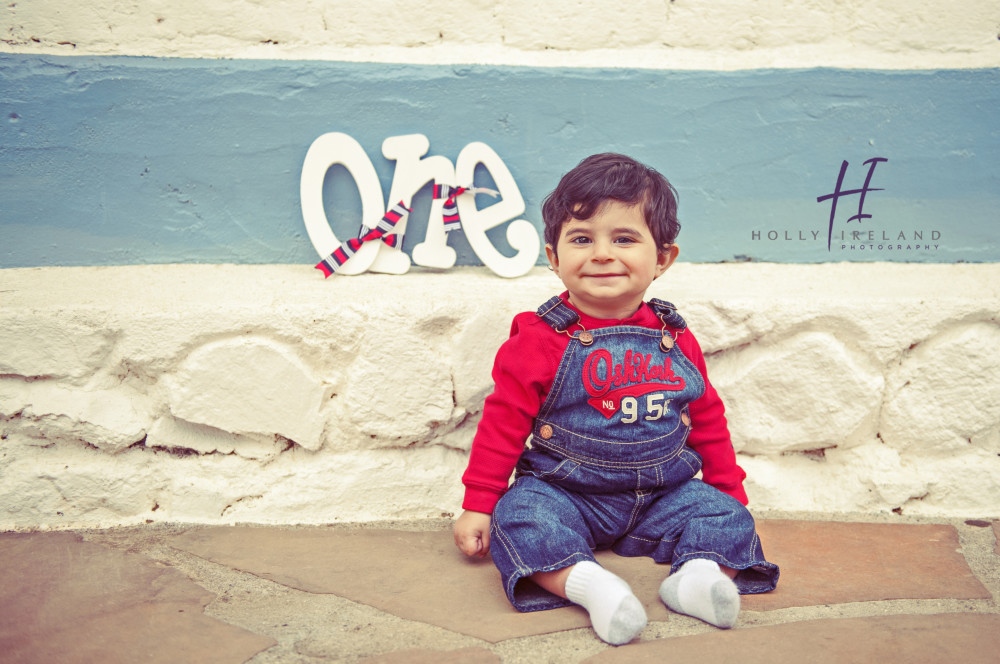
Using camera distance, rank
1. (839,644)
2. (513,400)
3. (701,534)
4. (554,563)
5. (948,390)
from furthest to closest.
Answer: (948,390)
(513,400)
(701,534)
(554,563)
(839,644)

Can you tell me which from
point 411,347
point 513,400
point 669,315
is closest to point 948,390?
point 669,315

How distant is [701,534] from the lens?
1682 millimetres

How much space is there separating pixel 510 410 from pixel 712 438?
52 centimetres

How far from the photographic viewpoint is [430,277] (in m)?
2.12

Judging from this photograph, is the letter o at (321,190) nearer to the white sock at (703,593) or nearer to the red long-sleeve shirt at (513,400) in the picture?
the red long-sleeve shirt at (513,400)

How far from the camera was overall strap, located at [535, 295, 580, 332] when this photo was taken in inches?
70.6

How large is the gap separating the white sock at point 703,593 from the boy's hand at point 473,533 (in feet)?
1.34

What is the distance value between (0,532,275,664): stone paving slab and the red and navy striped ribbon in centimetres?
85

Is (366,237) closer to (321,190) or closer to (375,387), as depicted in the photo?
(321,190)

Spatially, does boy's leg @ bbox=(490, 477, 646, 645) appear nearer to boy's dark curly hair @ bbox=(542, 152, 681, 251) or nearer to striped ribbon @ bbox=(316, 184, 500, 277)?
boy's dark curly hair @ bbox=(542, 152, 681, 251)

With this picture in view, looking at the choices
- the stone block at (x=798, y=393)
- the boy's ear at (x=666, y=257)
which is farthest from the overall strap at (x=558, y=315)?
the stone block at (x=798, y=393)

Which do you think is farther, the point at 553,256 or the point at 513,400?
the point at 553,256

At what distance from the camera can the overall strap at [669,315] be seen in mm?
1875

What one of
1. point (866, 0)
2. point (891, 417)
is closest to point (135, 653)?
point (891, 417)
